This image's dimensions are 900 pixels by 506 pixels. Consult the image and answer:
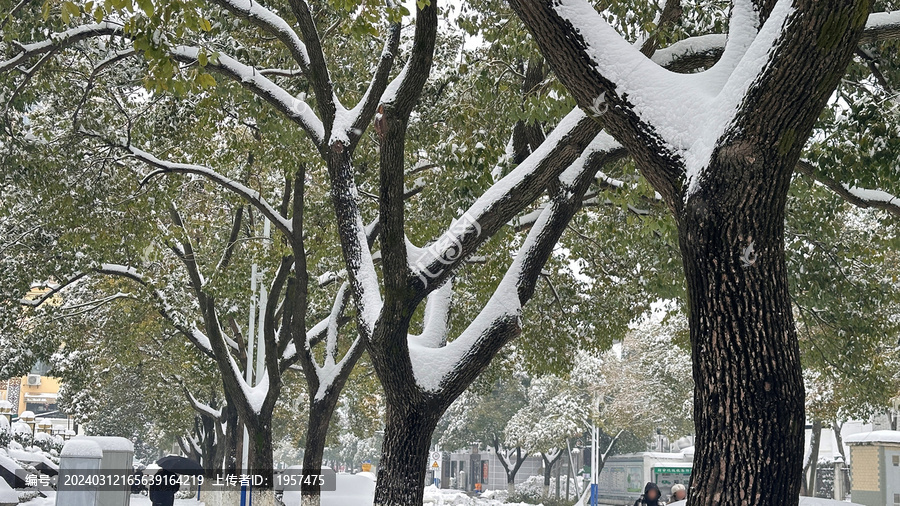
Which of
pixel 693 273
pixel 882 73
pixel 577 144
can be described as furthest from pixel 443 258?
pixel 882 73

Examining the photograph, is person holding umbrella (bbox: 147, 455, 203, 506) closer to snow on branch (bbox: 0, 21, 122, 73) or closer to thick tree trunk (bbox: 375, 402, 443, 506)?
thick tree trunk (bbox: 375, 402, 443, 506)

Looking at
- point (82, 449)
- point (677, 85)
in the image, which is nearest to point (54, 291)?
point (82, 449)

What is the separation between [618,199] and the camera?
1003 cm

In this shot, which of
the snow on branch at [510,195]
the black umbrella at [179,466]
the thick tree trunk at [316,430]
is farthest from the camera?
the thick tree trunk at [316,430]

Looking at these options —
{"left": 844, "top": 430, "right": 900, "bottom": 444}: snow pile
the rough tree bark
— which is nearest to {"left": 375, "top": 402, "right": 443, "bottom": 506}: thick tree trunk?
the rough tree bark

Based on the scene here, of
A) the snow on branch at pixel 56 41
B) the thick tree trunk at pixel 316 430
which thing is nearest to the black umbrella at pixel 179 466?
the thick tree trunk at pixel 316 430

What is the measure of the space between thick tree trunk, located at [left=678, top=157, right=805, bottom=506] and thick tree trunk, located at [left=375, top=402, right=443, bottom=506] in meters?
4.21

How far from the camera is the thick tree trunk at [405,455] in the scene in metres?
8.23

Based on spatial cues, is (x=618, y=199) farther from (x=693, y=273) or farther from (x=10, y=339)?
(x=10, y=339)

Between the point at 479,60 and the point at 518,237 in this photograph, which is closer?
the point at 479,60

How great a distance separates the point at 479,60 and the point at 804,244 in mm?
7189

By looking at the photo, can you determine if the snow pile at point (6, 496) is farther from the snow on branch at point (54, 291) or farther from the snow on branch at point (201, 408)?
the snow on branch at point (201, 408)

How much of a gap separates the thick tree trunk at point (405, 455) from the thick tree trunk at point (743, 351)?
13.8 ft

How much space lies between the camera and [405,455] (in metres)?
8.31
